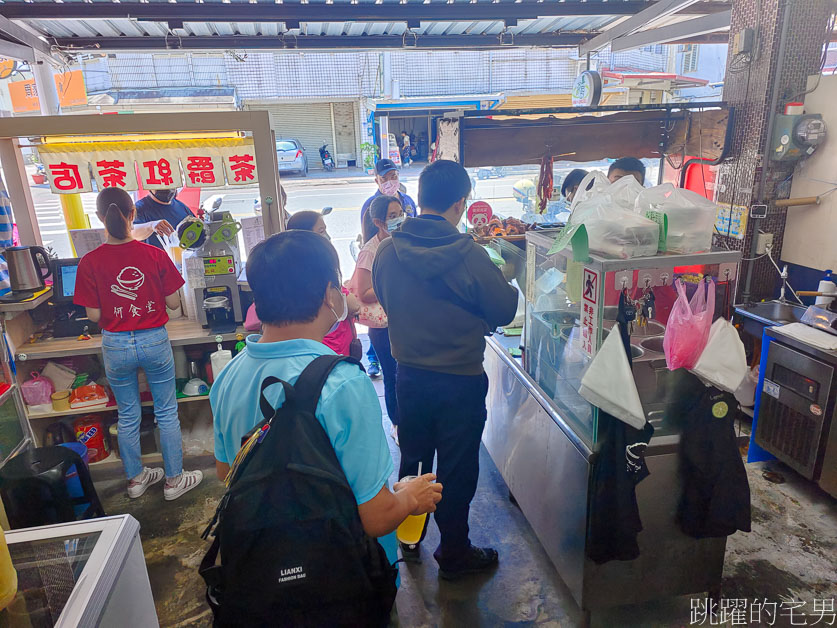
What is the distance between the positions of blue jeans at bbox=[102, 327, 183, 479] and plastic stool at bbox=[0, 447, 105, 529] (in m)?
0.38

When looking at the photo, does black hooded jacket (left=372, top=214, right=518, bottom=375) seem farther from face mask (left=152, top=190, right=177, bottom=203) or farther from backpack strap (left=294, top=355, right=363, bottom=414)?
face mask (left=152, top=190, right=177, bottom=203)

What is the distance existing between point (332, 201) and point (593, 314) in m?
10.2

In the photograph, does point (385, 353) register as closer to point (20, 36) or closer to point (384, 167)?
point (384, 167)

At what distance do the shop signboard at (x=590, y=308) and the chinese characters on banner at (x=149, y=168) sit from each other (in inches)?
86.4

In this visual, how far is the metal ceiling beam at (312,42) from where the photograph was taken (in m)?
5.07

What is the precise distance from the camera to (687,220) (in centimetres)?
195

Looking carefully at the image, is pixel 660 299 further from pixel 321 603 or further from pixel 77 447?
pixel 77 447

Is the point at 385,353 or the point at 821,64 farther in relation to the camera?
the point at 821,64

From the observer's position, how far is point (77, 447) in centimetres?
326

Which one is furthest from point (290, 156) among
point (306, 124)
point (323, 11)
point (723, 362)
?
point (723, 362)

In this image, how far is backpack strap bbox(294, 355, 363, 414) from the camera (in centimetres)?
117

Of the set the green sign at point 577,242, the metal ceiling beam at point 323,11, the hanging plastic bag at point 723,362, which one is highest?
the metal ceiling beam at point 323,11

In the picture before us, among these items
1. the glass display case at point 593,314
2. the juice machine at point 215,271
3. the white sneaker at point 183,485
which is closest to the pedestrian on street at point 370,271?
the juice machine at point 215,271

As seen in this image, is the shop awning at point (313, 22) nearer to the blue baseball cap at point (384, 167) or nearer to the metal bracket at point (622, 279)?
the blue baseball cap at point (384, 167)
